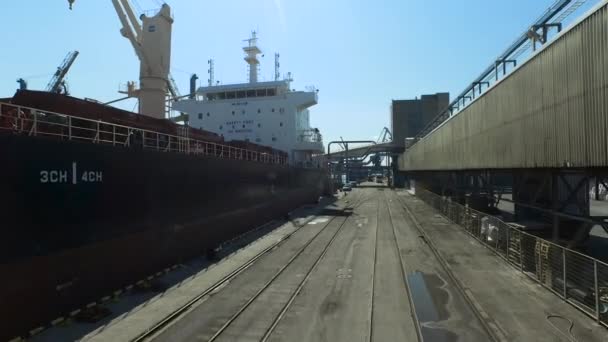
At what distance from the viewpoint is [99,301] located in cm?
1034

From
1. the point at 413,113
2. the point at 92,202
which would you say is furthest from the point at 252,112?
the point at 413,113

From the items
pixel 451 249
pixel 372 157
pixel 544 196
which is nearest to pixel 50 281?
pixel 451 249

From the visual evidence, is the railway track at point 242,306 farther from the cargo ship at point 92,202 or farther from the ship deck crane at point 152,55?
the ship deck crane at point 152,55

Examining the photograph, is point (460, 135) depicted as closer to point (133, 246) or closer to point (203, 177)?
point (203, 177)

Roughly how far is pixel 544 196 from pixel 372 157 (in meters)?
123

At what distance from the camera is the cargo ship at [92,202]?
27.6 ft

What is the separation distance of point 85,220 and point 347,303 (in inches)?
277

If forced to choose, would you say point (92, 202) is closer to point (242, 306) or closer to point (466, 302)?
point (242, 306)

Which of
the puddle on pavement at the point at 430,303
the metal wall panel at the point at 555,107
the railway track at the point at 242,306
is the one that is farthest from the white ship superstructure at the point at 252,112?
the puddle on pavement at the point at 430,303

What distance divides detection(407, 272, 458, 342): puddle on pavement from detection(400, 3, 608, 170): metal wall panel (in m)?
4.60

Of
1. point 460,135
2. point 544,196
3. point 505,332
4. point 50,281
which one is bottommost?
point 505,332

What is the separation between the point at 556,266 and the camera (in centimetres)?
1117

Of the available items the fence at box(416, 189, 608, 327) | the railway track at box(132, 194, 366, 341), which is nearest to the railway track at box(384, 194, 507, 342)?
the fence at box(416, 189, 608, 327)

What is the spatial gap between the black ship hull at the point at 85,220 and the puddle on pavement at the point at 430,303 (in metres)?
8.17
